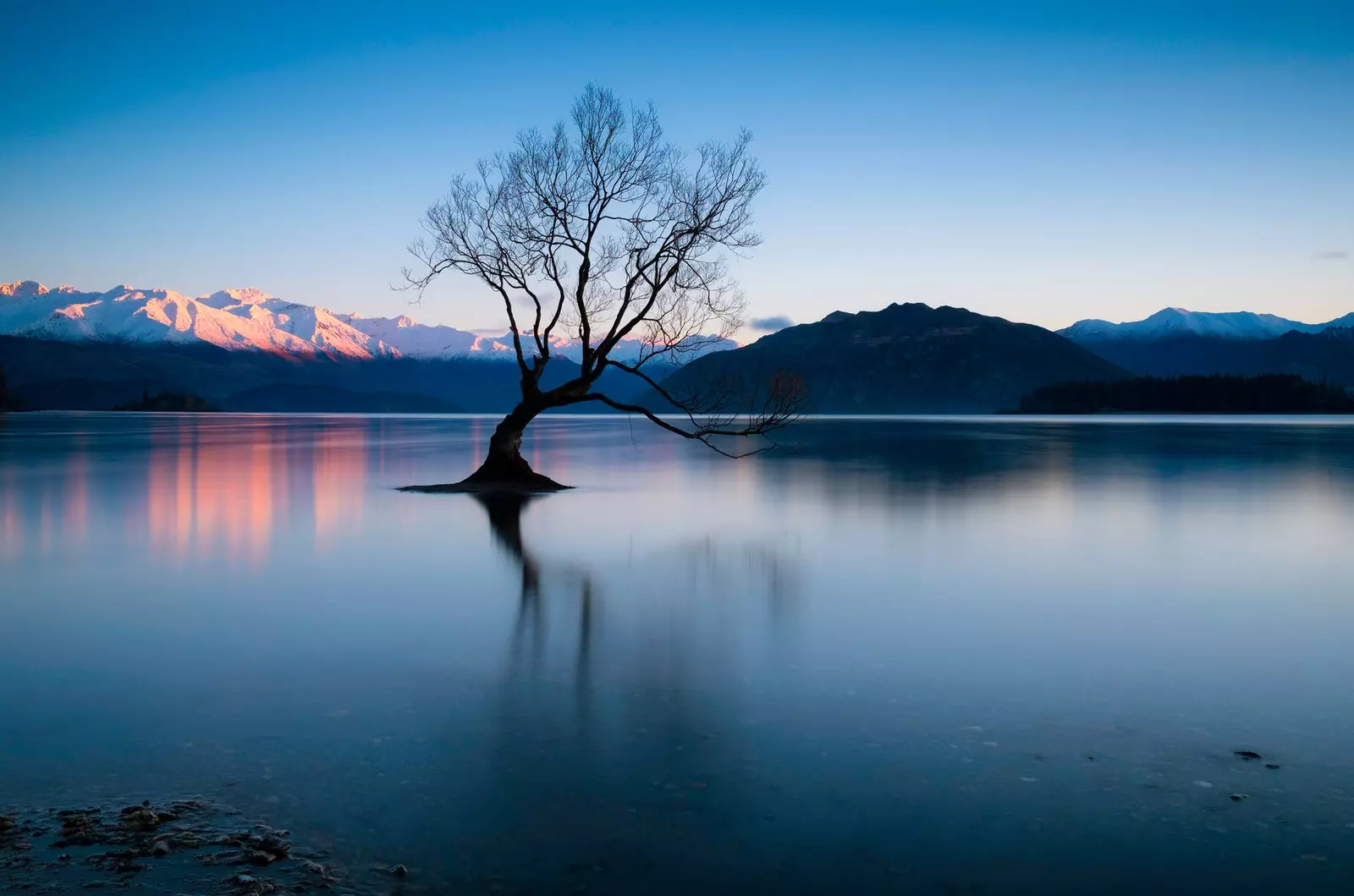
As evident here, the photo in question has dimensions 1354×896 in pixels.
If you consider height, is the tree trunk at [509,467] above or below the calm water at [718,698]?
above

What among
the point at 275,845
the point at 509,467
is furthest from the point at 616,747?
the point at 509,467

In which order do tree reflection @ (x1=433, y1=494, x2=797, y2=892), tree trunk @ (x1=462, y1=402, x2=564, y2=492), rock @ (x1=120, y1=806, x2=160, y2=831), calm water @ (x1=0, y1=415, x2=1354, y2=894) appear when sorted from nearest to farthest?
1. tree reflection @ (x1=433, y1=494, x2=797, y2=892)
2. calm water @ (x1=0, y1=415, x2=1354, y2=894)
3. rock @ (x1=120, y1=806, x2=160, y2=831)
4. tree trunk @ (x1=462, y1=402, x2=564, y2=492)

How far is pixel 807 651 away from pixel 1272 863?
207 inches

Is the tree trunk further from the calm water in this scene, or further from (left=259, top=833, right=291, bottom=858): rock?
(left=259, top=833, right=291, bottom=858): rock


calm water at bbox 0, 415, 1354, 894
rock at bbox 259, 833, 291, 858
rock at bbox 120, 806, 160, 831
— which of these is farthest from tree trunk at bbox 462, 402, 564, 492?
rock at bbox 259, 833, 291, 858

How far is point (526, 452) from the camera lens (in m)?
62.4

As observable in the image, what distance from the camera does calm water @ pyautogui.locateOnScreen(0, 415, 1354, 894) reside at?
561 centimetres

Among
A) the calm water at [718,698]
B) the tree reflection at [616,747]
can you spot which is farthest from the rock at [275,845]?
the tree reflection at [616,747]

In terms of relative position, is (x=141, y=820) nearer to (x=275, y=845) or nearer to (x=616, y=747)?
(x=275, y=845)

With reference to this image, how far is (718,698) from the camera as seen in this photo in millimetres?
8469

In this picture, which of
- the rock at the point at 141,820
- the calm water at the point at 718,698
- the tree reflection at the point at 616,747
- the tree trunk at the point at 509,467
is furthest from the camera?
the tree trunk at the point at 509,467

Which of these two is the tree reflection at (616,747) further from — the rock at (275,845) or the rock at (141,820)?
the rock at (141,820)

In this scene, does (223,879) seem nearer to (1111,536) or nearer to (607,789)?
(607,789)

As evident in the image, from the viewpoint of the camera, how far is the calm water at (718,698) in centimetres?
561
